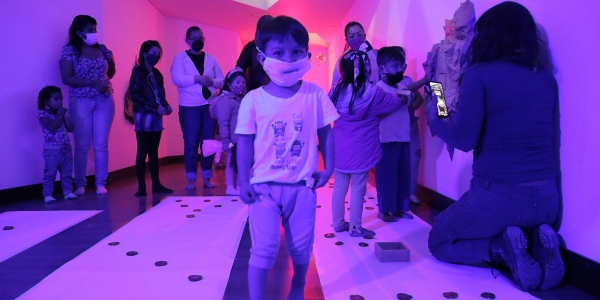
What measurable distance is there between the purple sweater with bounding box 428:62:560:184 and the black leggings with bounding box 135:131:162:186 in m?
3.05

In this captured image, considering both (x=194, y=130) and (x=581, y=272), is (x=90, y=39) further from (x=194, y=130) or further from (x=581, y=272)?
(x=581, y=272)

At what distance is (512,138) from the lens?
1985 mm

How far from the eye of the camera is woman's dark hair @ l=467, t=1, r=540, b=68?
198 cm

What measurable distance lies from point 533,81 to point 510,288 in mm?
899

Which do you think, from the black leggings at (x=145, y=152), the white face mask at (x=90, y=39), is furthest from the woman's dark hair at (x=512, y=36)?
the white face mask at (x=90, y=39)

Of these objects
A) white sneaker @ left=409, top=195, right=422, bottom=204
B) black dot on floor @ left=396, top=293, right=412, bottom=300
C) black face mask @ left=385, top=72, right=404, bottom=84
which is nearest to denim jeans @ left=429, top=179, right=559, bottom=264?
black dot on floor @ left=396, top=293, right=412, bottom=300

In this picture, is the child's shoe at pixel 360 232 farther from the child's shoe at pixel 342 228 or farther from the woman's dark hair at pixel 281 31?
the woman's dark hair at pixel 281 31

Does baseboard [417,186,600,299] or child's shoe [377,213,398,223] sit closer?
baseboard [417,186,600,299]

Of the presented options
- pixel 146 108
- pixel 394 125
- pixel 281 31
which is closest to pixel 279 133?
pixel 281 31

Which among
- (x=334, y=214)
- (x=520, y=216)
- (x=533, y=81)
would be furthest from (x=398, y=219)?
(x=533, y=81)

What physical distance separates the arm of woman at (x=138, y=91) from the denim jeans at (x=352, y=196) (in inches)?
85.9

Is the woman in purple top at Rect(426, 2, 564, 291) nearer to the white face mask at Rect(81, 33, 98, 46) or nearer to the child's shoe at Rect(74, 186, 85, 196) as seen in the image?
the white face mask at Rect(81, 33, 98, 46)

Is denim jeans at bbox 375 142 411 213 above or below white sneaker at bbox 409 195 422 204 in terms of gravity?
above

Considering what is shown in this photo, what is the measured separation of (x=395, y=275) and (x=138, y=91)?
3.05 metres
